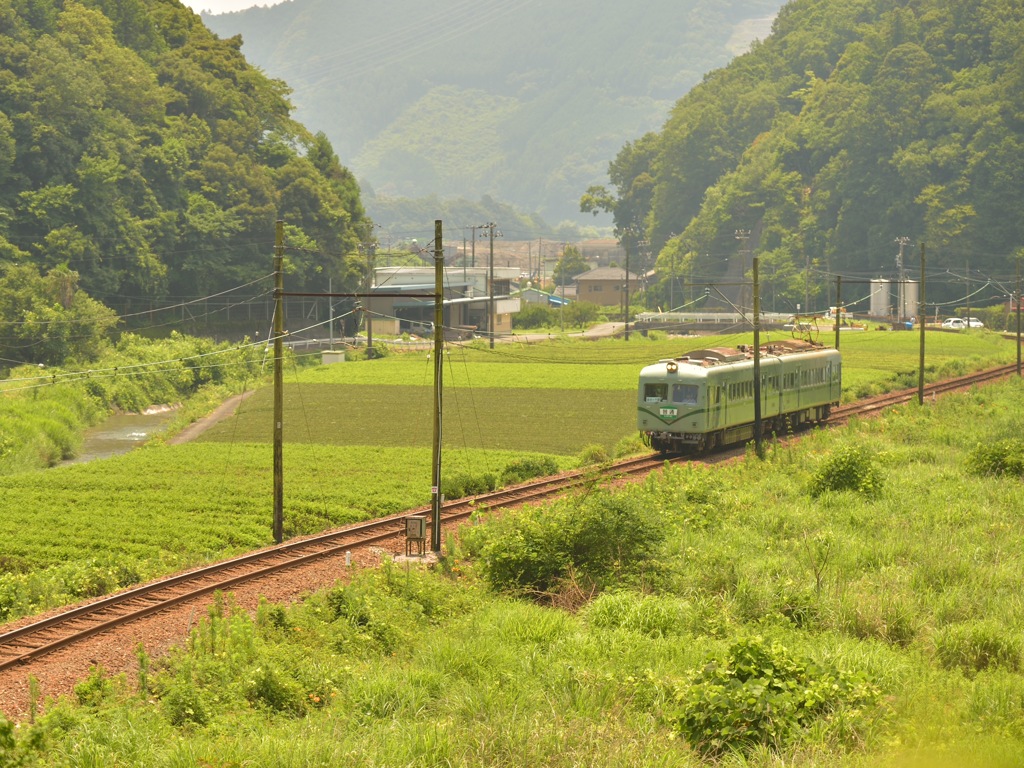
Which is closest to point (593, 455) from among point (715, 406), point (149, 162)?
point (715, 406)

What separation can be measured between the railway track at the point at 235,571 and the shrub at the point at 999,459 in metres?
8.77

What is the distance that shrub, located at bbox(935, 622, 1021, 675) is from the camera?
16016 mm

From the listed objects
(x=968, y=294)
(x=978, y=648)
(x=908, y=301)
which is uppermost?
(x=968, y=294)

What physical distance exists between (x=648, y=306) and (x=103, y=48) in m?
80.4

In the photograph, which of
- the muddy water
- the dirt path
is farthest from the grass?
the muddy water

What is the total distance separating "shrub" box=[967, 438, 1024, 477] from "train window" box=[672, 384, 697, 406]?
869 cm

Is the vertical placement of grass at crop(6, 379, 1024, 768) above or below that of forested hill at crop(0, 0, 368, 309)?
below

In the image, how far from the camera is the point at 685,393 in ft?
124

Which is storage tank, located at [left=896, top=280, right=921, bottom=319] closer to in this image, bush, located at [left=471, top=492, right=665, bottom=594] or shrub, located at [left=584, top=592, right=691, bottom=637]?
Answer: bush, located at [left=471, top=492, right=665, bottom=594]

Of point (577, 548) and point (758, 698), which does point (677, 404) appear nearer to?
point (577, 548)

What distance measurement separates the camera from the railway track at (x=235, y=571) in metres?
19.6

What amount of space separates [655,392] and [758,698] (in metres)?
25.2

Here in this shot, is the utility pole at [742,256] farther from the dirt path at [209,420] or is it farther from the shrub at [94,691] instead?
the shrub at [94,691]

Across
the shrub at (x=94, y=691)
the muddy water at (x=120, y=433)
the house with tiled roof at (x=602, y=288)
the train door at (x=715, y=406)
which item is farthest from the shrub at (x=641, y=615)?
the house with tiled roof at (x=602, y=288)
